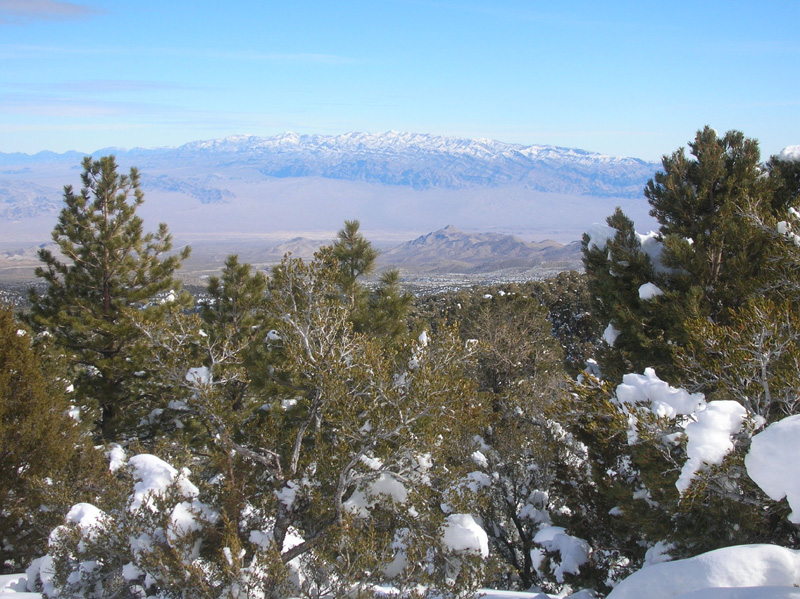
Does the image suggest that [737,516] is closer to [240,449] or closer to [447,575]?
[447,575]

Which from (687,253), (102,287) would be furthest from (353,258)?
(102,287)

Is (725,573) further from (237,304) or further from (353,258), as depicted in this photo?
(237,304)

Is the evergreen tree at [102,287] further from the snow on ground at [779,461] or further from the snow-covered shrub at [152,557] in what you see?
the snow on ground at [779,461]

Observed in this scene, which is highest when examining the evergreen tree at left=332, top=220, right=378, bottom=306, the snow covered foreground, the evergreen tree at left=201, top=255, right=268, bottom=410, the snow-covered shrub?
the evergreen tree at left=332, top=220, right=378, bottom=306

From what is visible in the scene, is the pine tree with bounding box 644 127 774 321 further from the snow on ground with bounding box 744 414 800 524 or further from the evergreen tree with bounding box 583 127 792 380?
the snow on ground with bounding box 744 414 800 524

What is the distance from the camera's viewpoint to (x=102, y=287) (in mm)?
15398

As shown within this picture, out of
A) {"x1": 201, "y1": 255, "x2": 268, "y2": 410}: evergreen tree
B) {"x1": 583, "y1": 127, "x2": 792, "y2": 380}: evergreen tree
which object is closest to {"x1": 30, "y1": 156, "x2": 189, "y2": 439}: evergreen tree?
{"x1": 201, "y1": 255, "x2": 268, "y2": 410}: evergreen tree

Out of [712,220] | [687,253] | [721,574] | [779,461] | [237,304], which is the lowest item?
[721,574]

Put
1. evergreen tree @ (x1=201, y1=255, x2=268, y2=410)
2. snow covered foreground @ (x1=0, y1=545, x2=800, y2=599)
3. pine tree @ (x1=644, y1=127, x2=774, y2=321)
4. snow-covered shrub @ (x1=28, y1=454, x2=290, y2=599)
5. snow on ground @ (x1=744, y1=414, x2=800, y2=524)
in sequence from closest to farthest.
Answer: snow on ground @ (x1=744, y1=414, x2=800, y2=524), snow covered foreground @ (x1=0, y1=545, x2=800, y2=599), snow-covered shrub @ (x1=28, y1=454, x2=290, y2=599), pine tree @ (x1=644, y1=127, x2=774, y2=321), evergreen tree @ (x1=201, y1=255, x2=268, y2=410)

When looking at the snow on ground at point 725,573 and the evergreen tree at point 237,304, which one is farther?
the evergreen tree at point 237,304

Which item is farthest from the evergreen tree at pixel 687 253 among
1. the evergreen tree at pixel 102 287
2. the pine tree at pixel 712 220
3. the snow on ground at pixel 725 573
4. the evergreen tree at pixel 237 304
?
the evergreen tree at pixel 102 287

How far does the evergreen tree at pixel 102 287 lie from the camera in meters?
14.6

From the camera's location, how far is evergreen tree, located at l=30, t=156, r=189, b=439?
14.6 meters

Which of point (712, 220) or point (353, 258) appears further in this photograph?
point (353, 258)
